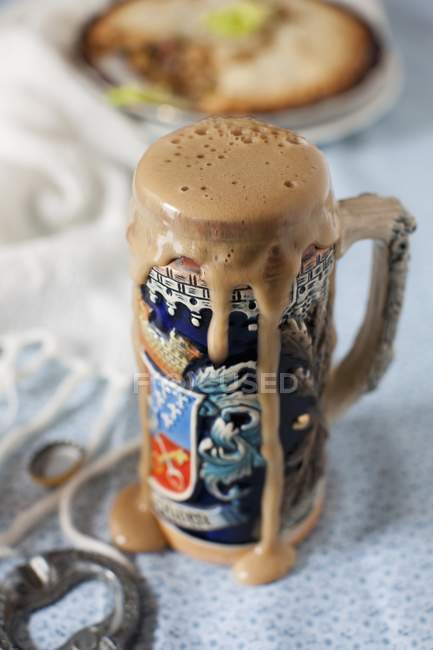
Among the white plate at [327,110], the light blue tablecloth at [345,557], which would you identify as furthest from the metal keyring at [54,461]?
the white plate at [327,110]

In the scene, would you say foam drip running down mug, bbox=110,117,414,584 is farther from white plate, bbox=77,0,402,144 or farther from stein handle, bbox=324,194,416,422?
white plate, bbox=77,0,402,144

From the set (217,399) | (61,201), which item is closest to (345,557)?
(217,399)

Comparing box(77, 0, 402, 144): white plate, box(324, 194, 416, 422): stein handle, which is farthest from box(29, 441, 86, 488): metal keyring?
box(77, 0, 402, 144): white plate

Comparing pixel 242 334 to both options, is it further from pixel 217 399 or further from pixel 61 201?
pixel 61 201

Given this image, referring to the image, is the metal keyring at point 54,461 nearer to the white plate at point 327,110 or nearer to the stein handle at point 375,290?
the stein handle at point 375,290

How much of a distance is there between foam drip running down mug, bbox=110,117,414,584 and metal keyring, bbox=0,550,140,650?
34 millimetres

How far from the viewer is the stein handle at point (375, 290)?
53cm

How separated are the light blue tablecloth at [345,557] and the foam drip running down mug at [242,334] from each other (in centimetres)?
2

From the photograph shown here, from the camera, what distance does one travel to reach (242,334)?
489 millimetres

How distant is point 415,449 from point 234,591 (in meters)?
0.19

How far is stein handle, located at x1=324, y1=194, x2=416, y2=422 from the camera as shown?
1.72 ft

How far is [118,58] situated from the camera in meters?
1.02

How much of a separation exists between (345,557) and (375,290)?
0.18 metres

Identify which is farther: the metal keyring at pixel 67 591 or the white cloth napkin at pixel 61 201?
the white cloth napkin at pixel 61 201
